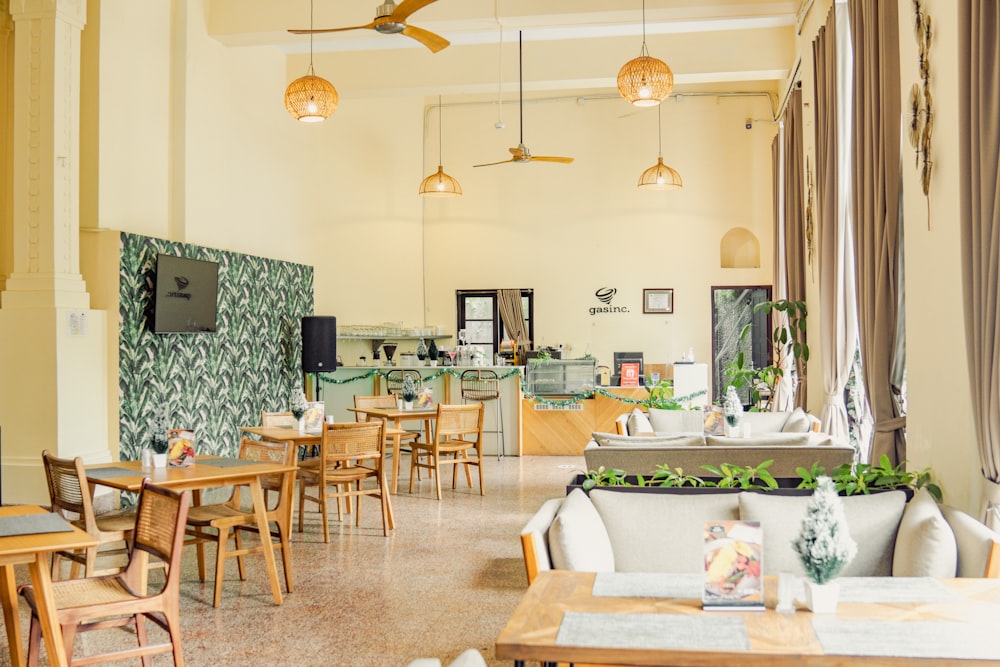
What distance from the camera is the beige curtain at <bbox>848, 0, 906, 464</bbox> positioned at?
536cm

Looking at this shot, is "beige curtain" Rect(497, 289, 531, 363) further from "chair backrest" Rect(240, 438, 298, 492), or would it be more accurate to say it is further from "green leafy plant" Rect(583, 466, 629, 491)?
"green leafy plant" Rect(583, 466, 629, 491)

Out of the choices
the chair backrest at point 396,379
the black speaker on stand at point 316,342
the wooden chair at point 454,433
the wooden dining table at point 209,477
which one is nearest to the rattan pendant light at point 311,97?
the wooden chair at point 454,433

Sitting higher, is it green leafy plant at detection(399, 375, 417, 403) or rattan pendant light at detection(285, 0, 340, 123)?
rattan pendant light at detection(285, 0, 340, 123)

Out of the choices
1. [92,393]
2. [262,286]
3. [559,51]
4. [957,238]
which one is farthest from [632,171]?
[957,238]

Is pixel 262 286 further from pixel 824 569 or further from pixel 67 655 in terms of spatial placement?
pixel 824 569

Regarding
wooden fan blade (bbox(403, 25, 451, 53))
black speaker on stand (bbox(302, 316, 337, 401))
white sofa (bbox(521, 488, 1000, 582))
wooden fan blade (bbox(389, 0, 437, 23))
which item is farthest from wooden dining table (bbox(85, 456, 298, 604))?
black speaker on stand (bbox(302, 316, 337, 401))

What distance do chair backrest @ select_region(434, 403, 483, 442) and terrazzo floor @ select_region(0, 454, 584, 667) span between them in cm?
108

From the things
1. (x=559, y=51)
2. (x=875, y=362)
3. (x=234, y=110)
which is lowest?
(x=875, y=362)

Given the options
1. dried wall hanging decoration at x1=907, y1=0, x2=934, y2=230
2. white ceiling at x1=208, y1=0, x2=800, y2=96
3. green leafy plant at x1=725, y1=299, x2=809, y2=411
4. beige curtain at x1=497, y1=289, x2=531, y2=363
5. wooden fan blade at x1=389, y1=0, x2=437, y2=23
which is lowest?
green leafy plant at x1=725, y1=299, x2=809, y2=411

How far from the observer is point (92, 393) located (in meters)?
7.87

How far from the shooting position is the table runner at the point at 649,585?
2.81 metres

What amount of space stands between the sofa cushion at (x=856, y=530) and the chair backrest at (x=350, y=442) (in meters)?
3.82

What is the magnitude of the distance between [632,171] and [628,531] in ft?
39.6

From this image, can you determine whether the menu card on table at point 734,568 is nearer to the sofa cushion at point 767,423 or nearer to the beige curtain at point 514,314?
the sofa cushion at point 767,423
